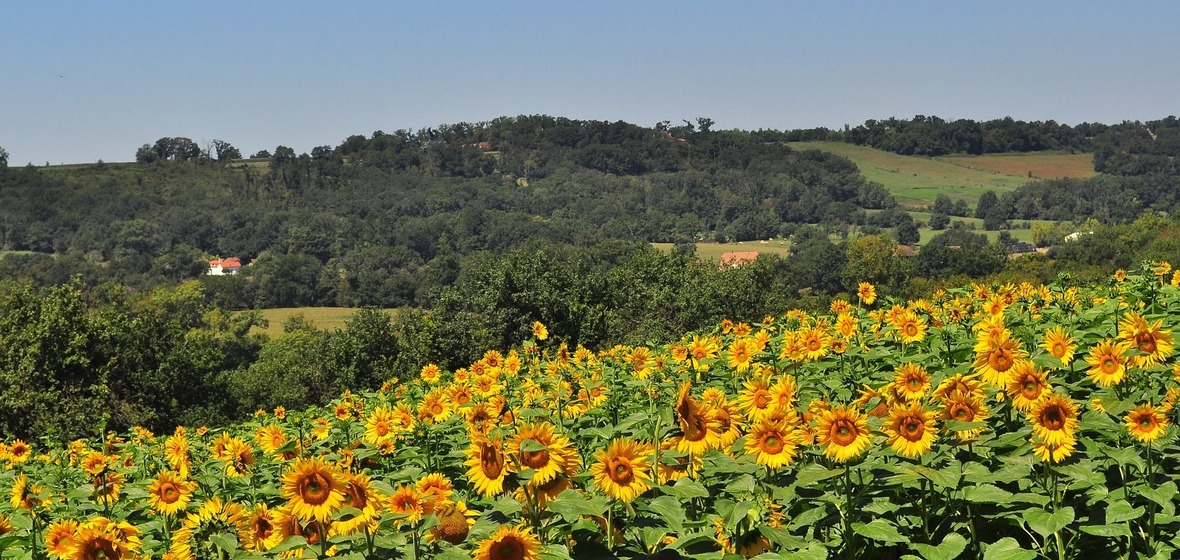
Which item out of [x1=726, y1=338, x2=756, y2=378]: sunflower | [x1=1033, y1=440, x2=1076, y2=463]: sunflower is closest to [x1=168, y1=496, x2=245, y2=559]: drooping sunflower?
[x1=1033, y1=440, x2=1076, y2=463]: sunflower

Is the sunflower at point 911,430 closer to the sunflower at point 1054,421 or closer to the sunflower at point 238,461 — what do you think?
the sunflower at point 1054,421

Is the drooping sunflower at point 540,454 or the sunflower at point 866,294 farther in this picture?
the sunflower at point 866,294

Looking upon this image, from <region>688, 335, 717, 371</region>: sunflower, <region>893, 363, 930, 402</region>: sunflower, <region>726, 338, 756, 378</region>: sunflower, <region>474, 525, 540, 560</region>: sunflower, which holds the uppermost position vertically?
<region>474, 525, 540, 560</region>: sunflower

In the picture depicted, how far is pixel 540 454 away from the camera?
346 cm

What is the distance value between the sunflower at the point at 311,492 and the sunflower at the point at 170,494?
2.35 meters

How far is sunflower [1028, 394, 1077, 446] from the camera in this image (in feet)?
12.7

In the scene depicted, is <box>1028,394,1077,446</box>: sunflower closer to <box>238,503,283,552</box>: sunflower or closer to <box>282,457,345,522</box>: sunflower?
<box>282,457,345,522</box>: sunflower

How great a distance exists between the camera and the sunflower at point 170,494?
5500 mm

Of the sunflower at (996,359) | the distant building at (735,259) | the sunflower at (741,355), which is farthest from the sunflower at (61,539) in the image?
the distant building at (735,259)

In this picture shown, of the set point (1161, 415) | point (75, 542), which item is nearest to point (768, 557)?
point (1161, 415)

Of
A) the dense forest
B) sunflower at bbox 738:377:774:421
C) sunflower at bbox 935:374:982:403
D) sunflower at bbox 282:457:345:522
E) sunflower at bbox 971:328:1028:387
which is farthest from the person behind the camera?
the dense forest

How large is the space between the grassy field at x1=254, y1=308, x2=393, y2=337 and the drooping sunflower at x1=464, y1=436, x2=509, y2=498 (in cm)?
10798

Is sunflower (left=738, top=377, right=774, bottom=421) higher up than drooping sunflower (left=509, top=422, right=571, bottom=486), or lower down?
lower down

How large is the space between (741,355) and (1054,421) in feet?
12.8
